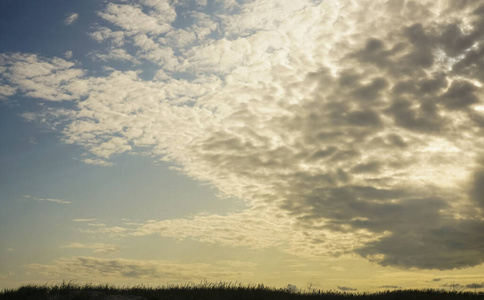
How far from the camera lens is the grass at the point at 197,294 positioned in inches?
752

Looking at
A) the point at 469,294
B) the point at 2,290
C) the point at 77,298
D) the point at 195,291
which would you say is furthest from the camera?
the point at 469,294

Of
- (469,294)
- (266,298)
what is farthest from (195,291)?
(469,294)

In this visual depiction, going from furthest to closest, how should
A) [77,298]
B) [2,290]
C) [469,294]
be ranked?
[469,294], [2,290], [77,298]

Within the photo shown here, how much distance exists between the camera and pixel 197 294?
21094mm

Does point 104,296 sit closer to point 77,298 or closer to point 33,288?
point 77,298

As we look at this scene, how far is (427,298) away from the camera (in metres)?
23.3

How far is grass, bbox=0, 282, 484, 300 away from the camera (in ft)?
62.6

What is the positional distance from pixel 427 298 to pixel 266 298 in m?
9.34

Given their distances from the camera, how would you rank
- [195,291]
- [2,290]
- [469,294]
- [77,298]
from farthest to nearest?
[469,294], [195,291], [2,290], [77,298]

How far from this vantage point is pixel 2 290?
2003cm

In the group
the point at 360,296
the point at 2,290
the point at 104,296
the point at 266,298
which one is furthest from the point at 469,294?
the point at 2,290

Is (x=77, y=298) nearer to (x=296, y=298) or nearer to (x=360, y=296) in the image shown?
(x=296, y=298)

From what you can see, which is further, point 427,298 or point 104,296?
point 427,298

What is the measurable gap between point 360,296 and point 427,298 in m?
3.69
